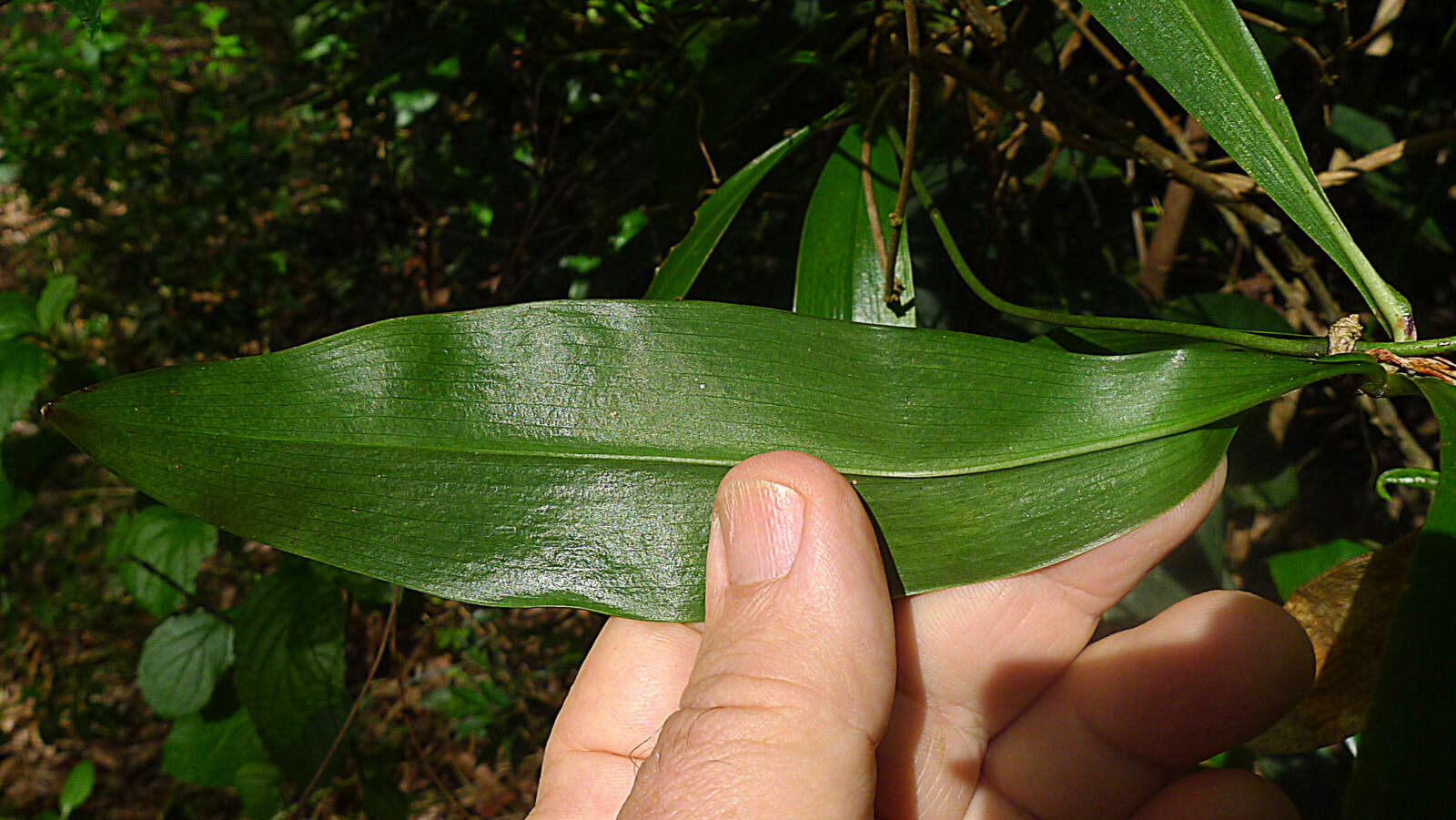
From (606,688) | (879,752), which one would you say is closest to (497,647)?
(606,688)

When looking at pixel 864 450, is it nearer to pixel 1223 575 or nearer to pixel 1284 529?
pixel 1223 575

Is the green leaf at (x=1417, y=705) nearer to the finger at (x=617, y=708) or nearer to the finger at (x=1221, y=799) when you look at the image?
the finger at (x=1221, y=799)

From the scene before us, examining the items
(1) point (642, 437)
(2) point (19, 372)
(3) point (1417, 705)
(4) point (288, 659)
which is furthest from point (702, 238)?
(2) point (19, 372)

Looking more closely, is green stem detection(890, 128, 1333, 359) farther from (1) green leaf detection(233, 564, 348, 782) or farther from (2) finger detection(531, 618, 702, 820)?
(1) green leaf detection(233, 564, 348, 782)

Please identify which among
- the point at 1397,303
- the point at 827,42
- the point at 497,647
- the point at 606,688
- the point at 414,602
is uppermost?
the point at 827,42

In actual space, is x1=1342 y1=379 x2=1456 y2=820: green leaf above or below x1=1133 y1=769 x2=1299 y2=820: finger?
above

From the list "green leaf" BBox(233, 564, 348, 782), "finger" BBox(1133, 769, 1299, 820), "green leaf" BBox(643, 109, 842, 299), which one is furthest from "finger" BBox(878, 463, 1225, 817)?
"green leaf" BBox(233, 564, 348, 782)

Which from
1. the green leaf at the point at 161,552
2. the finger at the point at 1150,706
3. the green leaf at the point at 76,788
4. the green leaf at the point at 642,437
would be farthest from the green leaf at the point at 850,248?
the green leaf at the point at 76,788
